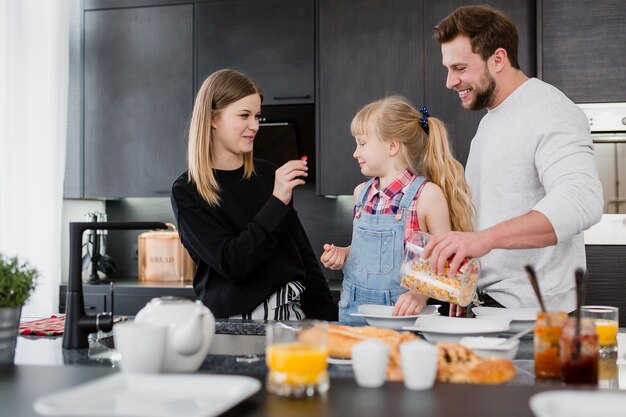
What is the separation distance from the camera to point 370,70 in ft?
11.7

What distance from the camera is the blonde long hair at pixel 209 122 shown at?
7.29 feet

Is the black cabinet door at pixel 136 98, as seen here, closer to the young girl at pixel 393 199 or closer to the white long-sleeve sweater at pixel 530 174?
the young girl at pixel 393 199

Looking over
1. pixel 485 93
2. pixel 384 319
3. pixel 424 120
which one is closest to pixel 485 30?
pixel 485 93

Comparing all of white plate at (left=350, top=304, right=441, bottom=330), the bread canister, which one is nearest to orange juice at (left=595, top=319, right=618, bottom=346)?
white plate at (left=350, top=304, right=441, bottom=330)

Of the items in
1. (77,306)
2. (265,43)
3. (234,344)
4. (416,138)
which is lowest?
(234,344)

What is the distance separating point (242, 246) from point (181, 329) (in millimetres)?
872

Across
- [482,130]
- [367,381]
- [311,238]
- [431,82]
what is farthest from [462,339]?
[311,238]

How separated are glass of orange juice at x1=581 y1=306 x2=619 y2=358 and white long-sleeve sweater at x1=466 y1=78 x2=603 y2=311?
0.43 metres

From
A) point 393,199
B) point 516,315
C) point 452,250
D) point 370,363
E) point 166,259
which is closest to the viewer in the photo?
point 370,363

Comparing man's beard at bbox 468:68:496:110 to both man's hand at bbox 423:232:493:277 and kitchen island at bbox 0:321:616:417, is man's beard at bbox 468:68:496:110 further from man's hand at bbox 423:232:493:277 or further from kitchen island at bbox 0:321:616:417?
kitchen island at bbox 0:321:616:417

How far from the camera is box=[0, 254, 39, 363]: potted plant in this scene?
139cm

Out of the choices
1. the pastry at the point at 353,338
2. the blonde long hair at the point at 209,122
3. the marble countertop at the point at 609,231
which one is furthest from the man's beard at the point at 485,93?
the marble countertop at the point at 609,231

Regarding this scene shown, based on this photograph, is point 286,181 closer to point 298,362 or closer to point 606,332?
point 606,332

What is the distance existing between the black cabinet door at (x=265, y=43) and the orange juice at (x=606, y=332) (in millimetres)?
2337
